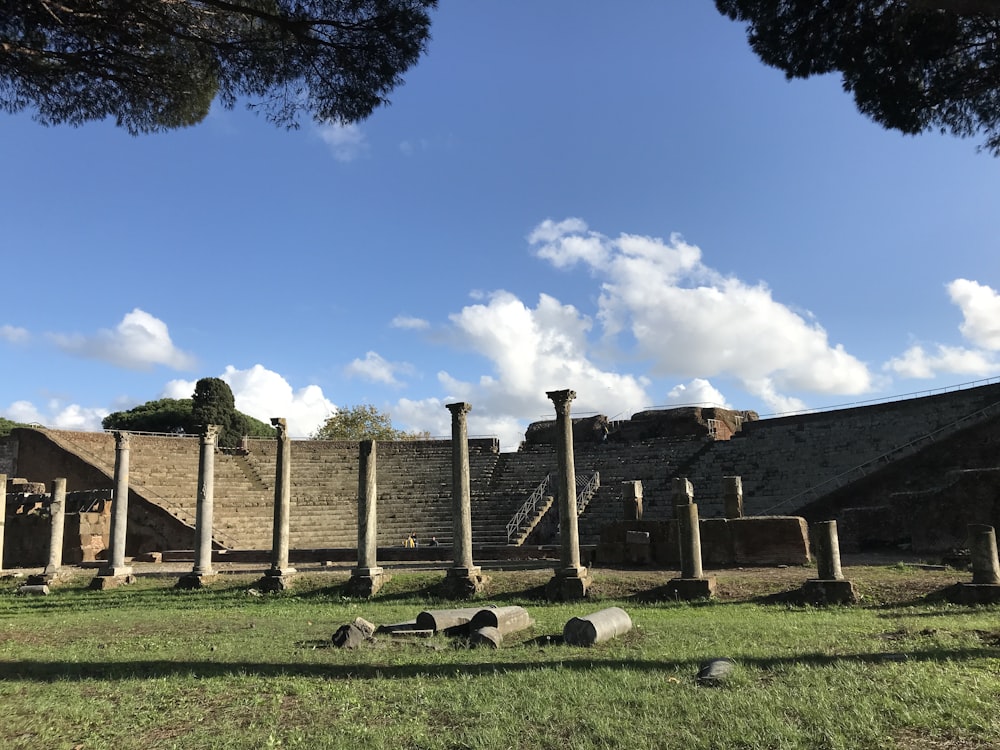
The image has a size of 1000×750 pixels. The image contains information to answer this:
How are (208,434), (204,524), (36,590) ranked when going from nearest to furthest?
(36,590) < (204,524) < (208,434)

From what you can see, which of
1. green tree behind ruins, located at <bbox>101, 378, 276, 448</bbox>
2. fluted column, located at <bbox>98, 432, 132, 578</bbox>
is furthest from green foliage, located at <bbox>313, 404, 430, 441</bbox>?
fluted column, located at <bbox>98, 432, 132, 578</bbox>

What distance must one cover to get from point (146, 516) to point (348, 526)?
7188 mm

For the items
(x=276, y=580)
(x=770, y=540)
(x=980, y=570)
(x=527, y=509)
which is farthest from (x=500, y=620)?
(x=527, y=509)

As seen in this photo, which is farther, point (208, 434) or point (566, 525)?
point (208, 434)

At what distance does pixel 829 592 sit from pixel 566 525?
4.74 m

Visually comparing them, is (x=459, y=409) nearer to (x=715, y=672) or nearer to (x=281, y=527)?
(x=281, y=527)

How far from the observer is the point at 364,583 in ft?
47.0

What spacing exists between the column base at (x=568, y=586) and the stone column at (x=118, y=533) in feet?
35.3

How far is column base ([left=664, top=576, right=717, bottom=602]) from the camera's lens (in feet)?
39.4

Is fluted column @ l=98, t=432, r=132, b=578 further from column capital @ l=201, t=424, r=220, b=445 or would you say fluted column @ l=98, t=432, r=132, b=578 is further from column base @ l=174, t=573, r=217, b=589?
column capital @ l=201, t=424, r=220, b=445

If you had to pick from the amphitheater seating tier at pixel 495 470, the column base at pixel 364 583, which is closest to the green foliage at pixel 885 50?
the column base at pixel 364 583

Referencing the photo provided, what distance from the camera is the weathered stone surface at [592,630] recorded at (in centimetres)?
788

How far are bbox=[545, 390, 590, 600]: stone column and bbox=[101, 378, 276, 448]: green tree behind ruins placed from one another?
30167 mm

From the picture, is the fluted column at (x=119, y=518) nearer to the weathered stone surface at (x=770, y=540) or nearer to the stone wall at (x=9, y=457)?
the weathered stone surface at (x=770, y=540)
